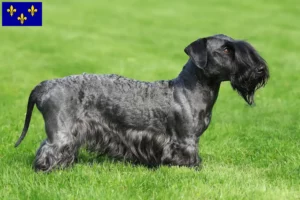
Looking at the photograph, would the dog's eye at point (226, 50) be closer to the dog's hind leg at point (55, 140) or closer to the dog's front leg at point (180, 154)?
the dog's front leg at point (180, 154)

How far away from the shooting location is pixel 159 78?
16.6 meters

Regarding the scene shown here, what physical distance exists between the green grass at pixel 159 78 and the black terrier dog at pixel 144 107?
290 millimetres

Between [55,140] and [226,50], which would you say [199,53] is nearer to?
[226,50]

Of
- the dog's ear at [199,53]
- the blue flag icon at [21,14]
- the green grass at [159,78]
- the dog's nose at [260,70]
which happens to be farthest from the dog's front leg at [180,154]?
the blue flag icon at [21,14]

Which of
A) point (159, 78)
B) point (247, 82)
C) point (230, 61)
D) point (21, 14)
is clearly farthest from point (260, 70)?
point (21, 14)

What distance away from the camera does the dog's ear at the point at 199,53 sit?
628 cm

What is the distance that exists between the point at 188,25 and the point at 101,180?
810 inches

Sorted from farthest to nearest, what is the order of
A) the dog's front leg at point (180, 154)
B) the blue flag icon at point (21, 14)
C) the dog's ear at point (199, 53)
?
the blue flag icon at point (21, 14) → the dog's front leg at point (180, 154) → the dog's ear at point (199, 53)

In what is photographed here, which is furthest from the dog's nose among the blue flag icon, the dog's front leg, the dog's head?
the blue flag icon

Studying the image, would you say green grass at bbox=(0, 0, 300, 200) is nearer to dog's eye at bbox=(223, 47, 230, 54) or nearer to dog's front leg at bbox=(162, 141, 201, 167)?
dog's front leg at bbox=(162, 141, 201, 167)

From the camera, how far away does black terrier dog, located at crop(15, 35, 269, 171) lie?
6.21 m

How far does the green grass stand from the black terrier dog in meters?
0.29

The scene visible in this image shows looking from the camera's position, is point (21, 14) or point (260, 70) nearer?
point (260, 70)

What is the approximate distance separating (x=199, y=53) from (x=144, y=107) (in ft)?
3.22
